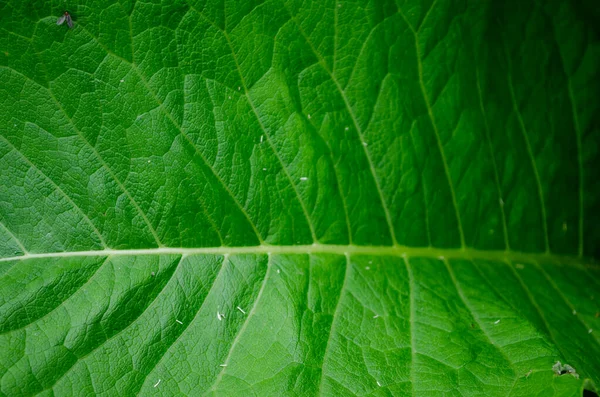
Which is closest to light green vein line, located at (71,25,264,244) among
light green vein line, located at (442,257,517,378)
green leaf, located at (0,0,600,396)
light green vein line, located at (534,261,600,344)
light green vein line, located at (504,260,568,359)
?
green leaf, located at (0,0,600,396)

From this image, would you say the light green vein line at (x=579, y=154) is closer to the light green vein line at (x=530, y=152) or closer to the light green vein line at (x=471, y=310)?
the light green vein line at (x=530, y=152)

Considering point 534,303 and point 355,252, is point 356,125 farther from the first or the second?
point 534,303

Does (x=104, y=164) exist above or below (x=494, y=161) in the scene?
above

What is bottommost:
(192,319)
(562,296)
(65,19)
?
(562,296)

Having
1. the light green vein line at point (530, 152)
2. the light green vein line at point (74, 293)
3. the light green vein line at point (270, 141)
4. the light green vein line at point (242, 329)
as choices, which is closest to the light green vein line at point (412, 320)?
A: the light green vein line at point (270, 141)

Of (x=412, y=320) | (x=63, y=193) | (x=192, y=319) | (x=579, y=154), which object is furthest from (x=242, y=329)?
(x=579, y=154)

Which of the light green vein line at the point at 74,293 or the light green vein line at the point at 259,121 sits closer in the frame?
the light green vein line at the point at 74,293

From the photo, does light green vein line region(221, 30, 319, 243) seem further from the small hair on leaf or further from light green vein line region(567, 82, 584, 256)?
light green vein line region(567, 82, 584, 256)

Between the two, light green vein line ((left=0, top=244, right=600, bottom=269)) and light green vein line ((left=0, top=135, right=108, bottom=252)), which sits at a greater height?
light green vein line ((left=0, top=135, right=108, bottom=252))
